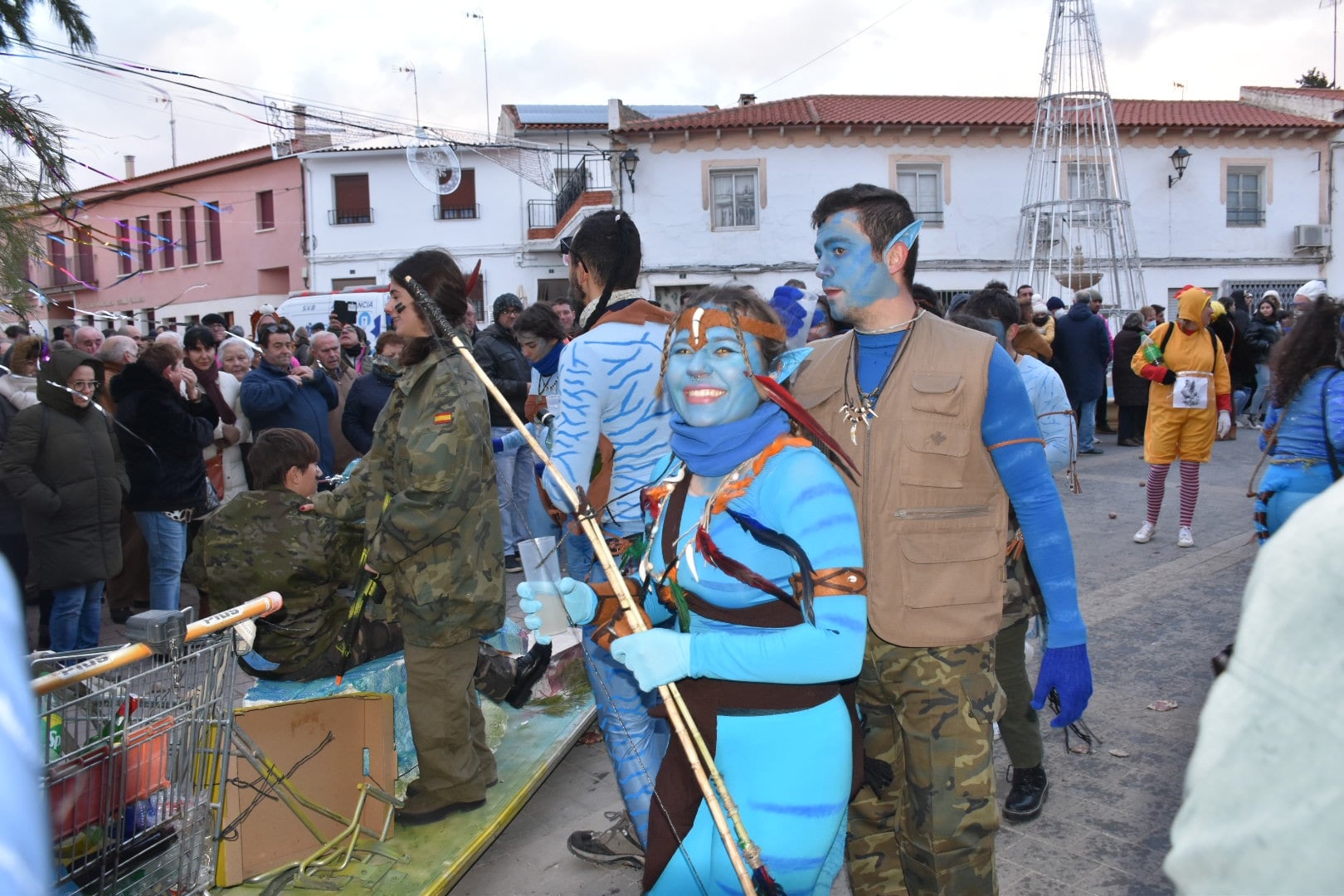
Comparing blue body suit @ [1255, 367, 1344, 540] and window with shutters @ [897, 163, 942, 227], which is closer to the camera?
blue body suit @ [1255, 367, 1344, 540]

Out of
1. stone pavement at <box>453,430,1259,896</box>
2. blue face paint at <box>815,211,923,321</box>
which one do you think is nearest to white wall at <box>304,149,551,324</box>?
stone pavement at <box>453,430,1259,896</box>

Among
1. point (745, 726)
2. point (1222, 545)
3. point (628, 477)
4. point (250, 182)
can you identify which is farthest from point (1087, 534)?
point (250, 182)

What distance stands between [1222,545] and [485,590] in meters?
6.50

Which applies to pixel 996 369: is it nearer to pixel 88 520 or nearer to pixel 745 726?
pixel 745 726

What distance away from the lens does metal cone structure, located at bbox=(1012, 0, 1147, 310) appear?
2141cm

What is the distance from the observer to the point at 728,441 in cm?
223

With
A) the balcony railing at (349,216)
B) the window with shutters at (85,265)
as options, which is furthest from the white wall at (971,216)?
the window with shutters at (85,265)

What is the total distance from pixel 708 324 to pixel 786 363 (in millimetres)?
228

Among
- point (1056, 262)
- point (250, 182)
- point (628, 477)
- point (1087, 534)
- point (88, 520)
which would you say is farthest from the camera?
point (250, 182)

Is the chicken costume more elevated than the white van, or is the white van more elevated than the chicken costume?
the white van

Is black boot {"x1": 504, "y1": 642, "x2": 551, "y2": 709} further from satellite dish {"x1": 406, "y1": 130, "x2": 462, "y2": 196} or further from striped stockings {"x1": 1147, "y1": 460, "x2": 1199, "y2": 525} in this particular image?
satellite dish {"x1": 406, "y1": 130, "x2": 462, "y2": 196}

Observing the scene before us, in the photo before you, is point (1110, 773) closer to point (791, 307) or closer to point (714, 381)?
point (791, 307)

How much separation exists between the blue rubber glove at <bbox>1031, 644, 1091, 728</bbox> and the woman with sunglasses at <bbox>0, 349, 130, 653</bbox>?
5092 millimetres

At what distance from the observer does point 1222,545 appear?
7.87 m
